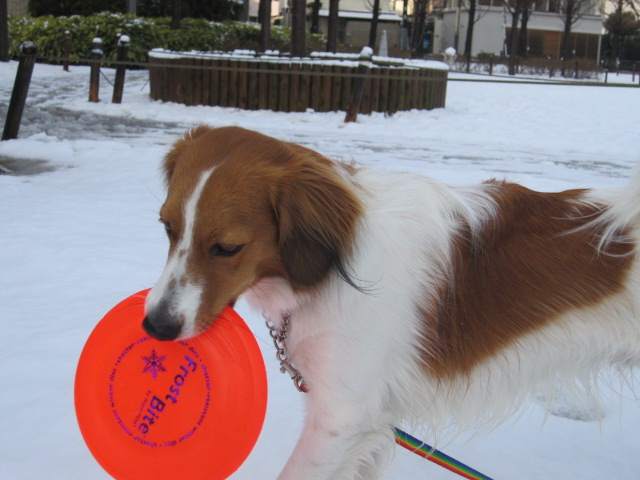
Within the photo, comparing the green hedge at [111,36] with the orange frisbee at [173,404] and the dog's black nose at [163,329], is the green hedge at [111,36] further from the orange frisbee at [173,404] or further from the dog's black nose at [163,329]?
the dog's black nose at [163,329]

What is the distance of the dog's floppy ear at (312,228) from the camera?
7.29ft

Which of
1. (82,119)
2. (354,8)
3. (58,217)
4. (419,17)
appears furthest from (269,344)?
(354,8)

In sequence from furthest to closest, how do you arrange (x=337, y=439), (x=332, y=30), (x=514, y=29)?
(x=514, y=29)
(x=332, y=30)
(x=337, y=439)

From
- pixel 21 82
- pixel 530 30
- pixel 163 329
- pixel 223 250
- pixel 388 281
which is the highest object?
pixel 530 30

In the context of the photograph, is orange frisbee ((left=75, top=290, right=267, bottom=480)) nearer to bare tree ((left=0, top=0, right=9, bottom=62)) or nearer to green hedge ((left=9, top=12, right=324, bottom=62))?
green hedge ((left=9, top=12, right=324, bottom=62))

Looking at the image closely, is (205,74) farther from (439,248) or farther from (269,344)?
(439,248)

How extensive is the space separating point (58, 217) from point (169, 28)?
20951 mm

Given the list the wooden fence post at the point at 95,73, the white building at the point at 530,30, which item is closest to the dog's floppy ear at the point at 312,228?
the wooden fence post at the point at 95,73

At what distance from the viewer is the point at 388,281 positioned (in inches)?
91.4

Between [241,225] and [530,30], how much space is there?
211 ft

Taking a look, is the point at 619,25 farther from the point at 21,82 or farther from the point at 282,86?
the point at 21,82

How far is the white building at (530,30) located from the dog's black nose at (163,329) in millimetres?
57948

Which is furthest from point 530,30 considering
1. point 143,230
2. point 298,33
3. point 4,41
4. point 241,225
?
point 241,225

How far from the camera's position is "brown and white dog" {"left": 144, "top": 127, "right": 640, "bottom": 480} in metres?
2.19
